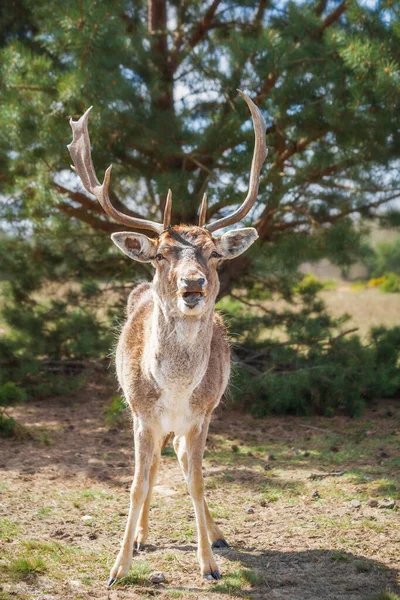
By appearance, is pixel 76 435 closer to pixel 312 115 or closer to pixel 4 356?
pixel 4 356

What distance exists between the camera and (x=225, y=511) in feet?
19.6

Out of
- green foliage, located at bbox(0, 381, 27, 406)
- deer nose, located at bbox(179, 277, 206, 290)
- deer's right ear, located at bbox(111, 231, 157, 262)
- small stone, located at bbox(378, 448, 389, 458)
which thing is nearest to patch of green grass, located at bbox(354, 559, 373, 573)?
deer nose, located at bbox(179, 277, 206, 290)

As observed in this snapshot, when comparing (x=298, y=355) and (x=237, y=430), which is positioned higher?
(x=298, y=355)

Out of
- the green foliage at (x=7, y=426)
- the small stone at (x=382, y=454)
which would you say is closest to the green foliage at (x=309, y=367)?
the small stone at (x=382, y=454)

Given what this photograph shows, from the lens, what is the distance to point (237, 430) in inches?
337

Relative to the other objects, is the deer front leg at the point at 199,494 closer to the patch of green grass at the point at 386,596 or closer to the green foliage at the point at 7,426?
the patch of green grass at the point at 386,596

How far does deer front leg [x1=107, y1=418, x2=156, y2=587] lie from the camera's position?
15.0 ft

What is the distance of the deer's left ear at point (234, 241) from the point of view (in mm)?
5074

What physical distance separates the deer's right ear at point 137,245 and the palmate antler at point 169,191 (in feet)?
0.61

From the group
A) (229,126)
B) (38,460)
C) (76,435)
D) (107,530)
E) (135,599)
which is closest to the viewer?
(135,599)

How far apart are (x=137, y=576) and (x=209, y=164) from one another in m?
5.62

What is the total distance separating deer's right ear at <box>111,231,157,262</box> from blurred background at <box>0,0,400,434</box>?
3064 millimetres

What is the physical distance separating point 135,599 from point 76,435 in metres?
3.85

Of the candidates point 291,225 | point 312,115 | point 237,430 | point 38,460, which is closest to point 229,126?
point 312,115
